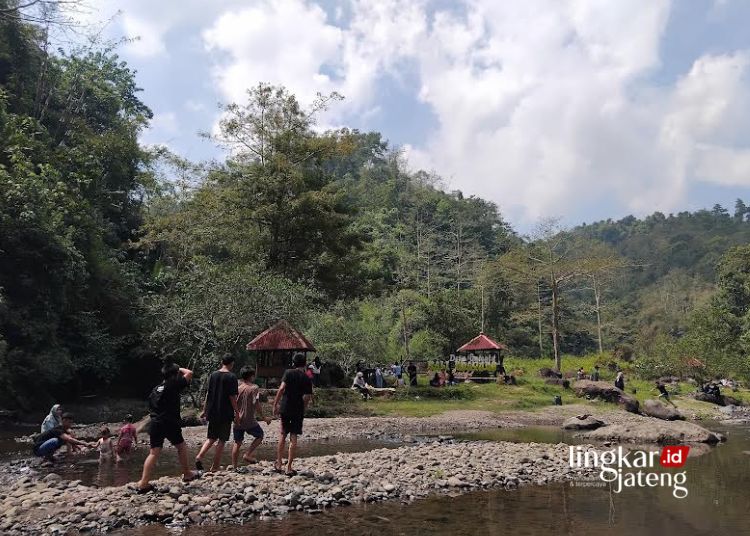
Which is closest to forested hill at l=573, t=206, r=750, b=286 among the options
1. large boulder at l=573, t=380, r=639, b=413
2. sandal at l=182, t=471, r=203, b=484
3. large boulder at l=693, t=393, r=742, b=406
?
large boulder at l=693, t=393, r=742, b=406

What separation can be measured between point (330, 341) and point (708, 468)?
1846 centimetres

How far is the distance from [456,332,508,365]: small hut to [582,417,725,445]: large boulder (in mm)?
15043

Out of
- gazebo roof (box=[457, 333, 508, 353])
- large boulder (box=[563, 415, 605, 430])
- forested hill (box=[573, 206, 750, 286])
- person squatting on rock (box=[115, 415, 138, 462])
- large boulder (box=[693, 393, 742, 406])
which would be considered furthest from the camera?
forested hill (box=[573, 206, 750, 286])

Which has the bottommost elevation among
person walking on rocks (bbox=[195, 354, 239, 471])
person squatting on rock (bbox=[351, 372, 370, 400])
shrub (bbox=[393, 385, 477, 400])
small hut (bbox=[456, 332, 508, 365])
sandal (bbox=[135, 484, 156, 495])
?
sandal (bbox=[135, 484, 156, 495])

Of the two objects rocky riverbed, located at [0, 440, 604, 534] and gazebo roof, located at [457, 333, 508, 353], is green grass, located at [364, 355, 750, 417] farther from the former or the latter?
rocky riverbed, located at [0, 440, 604, 534]

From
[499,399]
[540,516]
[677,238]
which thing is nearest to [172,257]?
[499,399]

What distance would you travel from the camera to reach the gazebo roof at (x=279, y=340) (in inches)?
824

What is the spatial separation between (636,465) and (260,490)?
8318 mm

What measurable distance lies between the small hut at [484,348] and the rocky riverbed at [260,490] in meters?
20.4

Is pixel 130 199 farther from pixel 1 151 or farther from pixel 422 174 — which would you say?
pixel 422 174

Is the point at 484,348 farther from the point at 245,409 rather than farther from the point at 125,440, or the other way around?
the point at 245,409

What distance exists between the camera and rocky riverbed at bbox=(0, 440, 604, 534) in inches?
285

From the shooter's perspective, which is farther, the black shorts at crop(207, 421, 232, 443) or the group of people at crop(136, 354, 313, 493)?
the black shorts at crop(207, 421, 232, 443)

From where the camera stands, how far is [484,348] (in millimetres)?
31984
